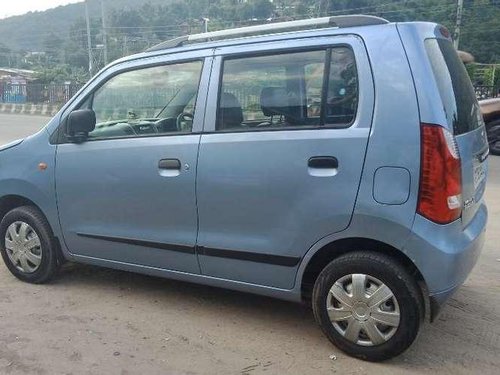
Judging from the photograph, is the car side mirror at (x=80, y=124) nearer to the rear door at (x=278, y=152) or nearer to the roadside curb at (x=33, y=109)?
the rear door at (x=278, y=152)

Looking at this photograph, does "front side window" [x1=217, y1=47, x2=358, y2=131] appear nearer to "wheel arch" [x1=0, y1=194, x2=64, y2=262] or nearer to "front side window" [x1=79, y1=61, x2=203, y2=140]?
"front side window" [x1=79, y1=61, x2=203, y2=140]

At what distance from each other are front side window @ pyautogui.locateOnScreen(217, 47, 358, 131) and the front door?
23 centimetres

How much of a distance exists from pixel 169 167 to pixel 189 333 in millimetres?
1077

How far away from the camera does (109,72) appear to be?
408 cm

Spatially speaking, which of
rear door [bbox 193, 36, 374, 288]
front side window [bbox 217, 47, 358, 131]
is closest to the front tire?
rear door [bbox 193, 36, 374, 288]

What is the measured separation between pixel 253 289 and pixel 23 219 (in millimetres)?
1987

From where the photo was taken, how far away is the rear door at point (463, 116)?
3.04m

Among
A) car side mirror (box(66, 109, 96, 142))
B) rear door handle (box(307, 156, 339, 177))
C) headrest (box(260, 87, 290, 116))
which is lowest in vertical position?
rear door handle (box(307, 156, 339, 177))

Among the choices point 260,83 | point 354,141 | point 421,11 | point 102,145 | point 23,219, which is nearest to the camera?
point 354,141

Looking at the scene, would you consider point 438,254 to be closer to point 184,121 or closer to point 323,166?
point 323,166

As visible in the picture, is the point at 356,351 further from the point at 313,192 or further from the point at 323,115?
the point at 323,115

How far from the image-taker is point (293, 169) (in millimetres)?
3213

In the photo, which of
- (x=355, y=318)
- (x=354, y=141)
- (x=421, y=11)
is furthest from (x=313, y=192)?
(x=421, y=11)

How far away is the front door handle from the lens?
3.61 meters
